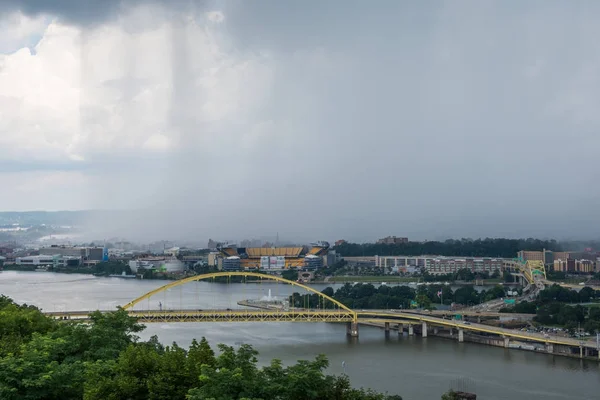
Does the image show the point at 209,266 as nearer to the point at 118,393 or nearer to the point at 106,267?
the point at 106,267

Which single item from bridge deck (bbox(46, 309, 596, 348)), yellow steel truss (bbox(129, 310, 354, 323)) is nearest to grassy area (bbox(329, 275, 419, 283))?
bridge deck (bbox(46, 309, 596, 348))

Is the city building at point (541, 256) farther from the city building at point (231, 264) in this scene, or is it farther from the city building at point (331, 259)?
the city building at point (231, 264)

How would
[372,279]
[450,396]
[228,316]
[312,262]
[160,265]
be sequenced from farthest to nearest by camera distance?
[160,265], [312,262], [372,279], [228,316], [450,396]

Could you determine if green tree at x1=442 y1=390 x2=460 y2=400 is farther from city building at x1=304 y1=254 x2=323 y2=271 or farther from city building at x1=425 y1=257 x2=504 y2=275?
city building at x1=304 y1=254 x2=323 y2=271

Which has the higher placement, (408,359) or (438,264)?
(438,264)

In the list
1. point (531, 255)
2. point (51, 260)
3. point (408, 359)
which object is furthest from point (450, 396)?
point (51, 260)

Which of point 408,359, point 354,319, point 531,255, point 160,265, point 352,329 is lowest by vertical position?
point 408,359

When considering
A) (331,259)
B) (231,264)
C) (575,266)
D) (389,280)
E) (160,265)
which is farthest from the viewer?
(331,259)

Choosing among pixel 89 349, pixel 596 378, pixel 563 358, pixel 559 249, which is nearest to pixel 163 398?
pixel 89 349

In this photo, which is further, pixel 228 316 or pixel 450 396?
pixel 228 316

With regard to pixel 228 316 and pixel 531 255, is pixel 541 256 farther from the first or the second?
pixel 228 316
